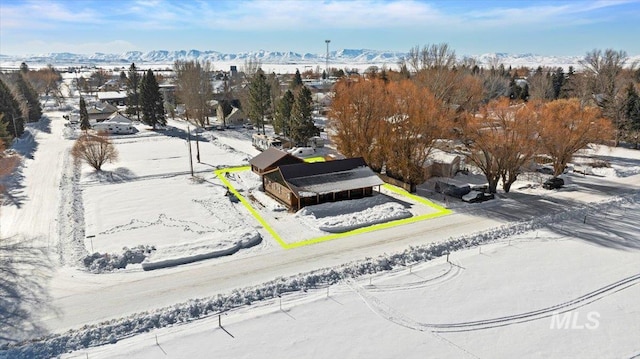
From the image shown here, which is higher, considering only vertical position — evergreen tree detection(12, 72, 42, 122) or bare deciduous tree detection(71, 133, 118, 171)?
evergreen tree detection(12, 72, 42, 122)

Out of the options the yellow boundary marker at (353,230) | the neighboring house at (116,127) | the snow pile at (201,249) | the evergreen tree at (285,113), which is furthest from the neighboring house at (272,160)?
the neighboring house at (116,127)

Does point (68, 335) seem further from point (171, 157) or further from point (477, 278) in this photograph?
point (171, 157)

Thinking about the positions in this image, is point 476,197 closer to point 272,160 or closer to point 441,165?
point 441,165

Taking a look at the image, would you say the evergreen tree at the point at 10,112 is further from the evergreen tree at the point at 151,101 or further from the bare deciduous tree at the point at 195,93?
the bare deciduous tree at the point at 195,93

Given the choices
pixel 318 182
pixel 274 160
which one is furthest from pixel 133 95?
pixel 318 182

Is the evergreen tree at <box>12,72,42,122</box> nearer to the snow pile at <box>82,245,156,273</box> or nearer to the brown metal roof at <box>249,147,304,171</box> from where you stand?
the brown metal roof at <box>249,147,304,171</box>

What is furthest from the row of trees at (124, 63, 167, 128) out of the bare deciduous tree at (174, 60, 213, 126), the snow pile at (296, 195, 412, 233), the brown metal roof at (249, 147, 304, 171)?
the snow pile at (296, 195, 412, 233)
